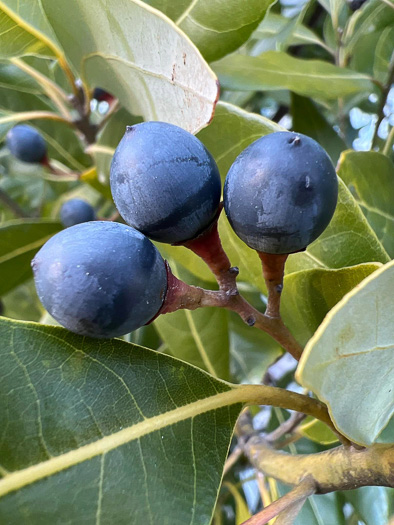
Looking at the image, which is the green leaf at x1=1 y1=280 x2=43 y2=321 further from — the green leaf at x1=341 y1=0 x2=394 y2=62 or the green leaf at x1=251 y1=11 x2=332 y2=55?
the green leaf at x1=341 y1=0 x2=394 y2=62

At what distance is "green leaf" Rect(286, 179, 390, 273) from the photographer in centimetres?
70

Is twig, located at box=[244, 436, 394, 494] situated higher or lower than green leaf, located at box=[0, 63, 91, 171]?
lower

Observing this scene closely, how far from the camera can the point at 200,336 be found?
1051mm

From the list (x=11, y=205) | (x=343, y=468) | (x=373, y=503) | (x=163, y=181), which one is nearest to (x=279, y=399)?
(x=343, y=468)

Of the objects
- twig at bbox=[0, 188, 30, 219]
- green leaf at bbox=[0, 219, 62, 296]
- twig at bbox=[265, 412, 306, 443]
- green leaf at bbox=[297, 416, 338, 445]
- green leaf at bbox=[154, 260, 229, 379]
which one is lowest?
twig at bbox=[265, 412, 306, 443]

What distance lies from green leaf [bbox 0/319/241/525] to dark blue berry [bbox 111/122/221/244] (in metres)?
0.16

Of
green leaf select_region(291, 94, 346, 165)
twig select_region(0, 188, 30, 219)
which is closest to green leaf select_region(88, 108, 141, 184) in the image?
green leaf select_region(291, 94, 346, 165)

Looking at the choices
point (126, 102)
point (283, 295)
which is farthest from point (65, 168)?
point (283, 295)

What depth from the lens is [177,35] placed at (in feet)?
1.95

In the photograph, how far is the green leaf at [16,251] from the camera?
1.31 m

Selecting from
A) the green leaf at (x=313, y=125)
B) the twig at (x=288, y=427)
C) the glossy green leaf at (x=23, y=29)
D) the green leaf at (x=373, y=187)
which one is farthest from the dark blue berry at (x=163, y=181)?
the green leaf at (x=313, y=125)

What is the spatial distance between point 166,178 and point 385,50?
3.67 feet

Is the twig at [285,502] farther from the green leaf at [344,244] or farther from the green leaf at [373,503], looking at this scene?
the green leaf at [373,503]

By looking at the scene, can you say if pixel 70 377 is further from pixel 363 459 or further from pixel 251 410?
pixel 251 410
